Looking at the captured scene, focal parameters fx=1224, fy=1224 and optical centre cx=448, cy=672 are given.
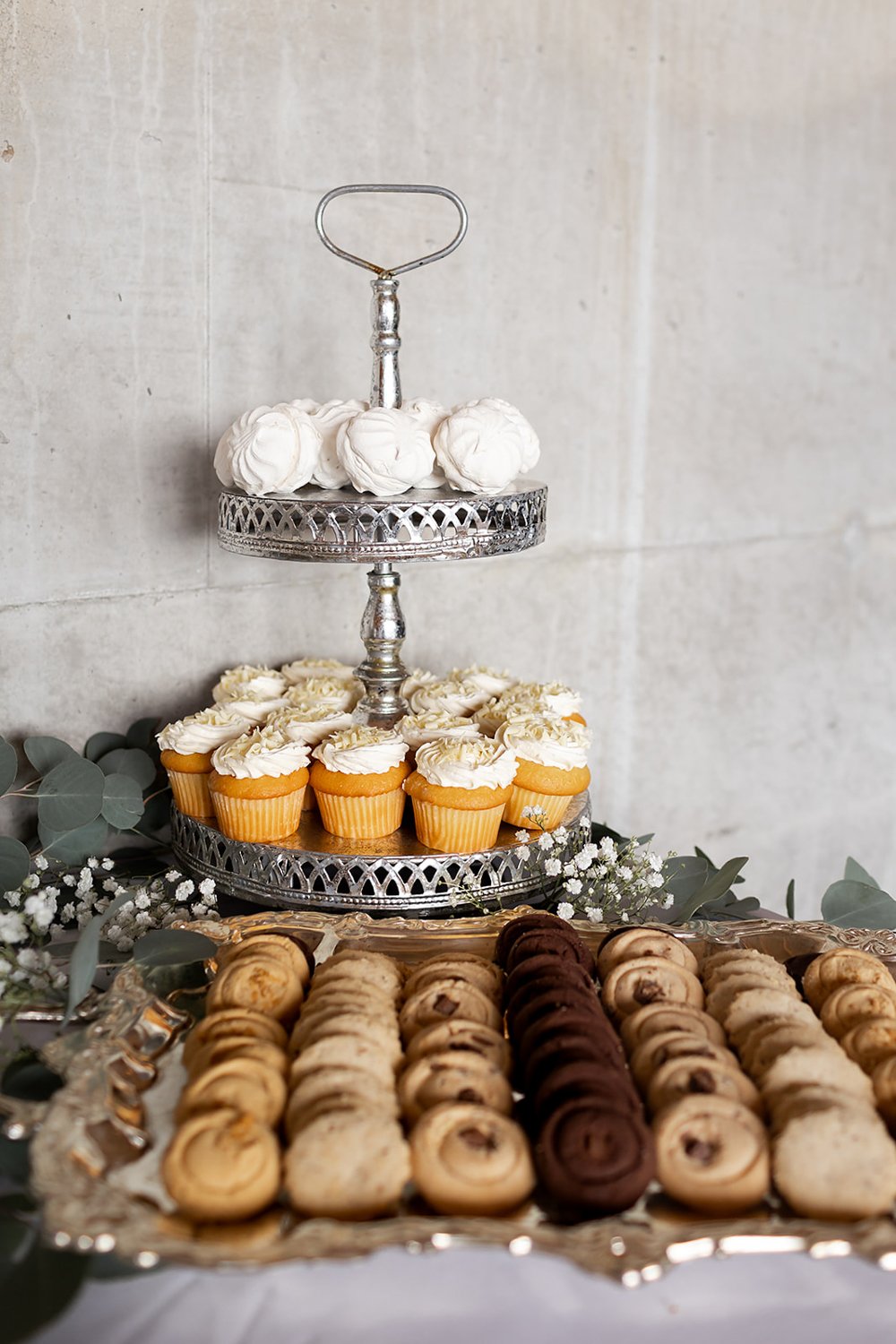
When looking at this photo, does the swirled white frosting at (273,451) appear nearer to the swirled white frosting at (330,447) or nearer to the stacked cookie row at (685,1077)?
the swirled white frosting at (330,447)

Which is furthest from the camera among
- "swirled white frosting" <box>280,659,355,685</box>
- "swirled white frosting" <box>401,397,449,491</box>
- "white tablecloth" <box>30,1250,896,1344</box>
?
"swirled white frosting" <box>280,659,355,685</box>

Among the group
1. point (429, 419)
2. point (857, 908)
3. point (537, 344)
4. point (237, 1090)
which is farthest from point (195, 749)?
point (537, 344)

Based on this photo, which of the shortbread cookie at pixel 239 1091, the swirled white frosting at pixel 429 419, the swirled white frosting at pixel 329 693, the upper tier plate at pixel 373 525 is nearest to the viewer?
the shortbread cookie at pixel 239 1091

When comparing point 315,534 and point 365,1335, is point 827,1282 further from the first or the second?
point 315,534

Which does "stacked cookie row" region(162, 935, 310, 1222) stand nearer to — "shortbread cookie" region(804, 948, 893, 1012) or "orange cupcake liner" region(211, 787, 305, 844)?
"orange cupcake liner" region(211, 787, 305, 844)

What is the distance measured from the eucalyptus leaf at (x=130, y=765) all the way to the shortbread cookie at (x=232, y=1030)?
1.86ft

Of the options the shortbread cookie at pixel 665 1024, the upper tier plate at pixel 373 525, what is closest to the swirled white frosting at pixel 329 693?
the upper tier plate at pixel 373 525

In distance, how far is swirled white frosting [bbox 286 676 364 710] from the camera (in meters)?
1.47

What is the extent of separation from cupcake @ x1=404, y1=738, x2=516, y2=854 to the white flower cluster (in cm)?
24

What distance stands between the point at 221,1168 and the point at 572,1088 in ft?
0.83

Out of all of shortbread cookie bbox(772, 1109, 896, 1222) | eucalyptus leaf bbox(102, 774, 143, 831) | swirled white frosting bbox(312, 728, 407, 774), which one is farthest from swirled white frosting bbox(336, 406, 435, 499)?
shortbread cookie bbox(772, 1109, 896, 1222)

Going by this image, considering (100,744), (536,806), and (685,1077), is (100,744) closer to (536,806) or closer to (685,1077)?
(536,806)

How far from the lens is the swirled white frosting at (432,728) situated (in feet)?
4.45

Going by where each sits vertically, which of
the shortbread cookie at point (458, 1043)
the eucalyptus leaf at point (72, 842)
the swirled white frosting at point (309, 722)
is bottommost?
the eucalyptus leaf at point (72, 842)
